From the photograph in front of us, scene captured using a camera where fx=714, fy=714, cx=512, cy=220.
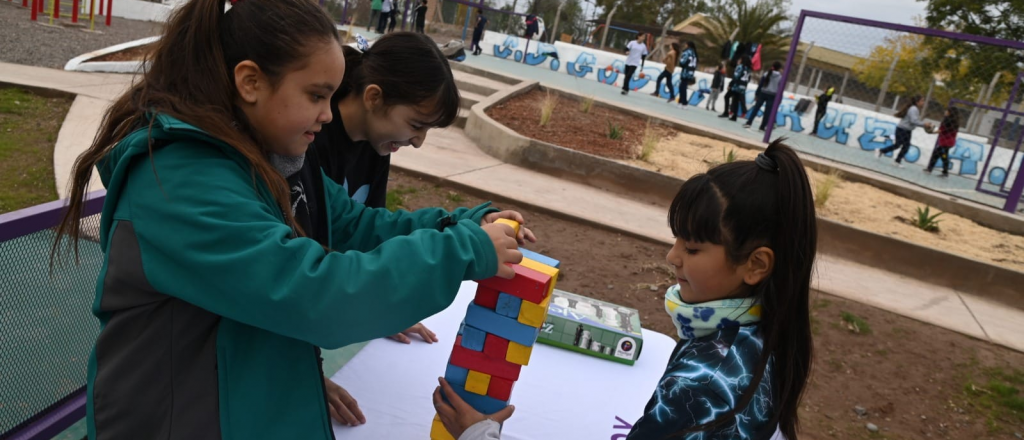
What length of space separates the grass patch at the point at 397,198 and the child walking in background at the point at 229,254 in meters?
4.31

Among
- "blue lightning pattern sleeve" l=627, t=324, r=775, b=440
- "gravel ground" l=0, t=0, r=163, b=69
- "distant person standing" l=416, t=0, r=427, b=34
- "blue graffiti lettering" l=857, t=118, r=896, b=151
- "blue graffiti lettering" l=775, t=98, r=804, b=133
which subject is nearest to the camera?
"blue lightning pattern sleeve" l=627, t=324, r=775, b=440

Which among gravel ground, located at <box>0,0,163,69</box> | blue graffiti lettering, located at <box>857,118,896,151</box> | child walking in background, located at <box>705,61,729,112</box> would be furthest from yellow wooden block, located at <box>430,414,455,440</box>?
child walking in background, located at <box>705,61,729,112</box>

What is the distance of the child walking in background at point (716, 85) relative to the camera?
58.9 feet

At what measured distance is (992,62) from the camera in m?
12.0

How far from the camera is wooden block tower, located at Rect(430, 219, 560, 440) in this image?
1659 millimetres

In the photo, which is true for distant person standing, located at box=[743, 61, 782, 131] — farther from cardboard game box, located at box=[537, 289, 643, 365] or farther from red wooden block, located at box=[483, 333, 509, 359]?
red wooden block, located at box=[483, 333, 509, 359]

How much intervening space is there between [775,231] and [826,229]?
643 cm

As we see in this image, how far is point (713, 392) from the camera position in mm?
1437

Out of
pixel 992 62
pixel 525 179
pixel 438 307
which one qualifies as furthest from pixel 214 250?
pixel 992 62

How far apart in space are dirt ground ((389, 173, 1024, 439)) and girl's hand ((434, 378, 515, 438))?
2.53 metres

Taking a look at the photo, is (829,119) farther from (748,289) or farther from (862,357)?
(748,289)

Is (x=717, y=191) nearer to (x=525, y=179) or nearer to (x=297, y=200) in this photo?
(x=297, y=200)

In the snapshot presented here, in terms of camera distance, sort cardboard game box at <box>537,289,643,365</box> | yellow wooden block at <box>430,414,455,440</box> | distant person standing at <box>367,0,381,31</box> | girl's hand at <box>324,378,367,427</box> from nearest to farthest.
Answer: yellow wooden block at <box>430,414,455,440</box> < girl's hand at <box>324,378,367,427</box> < cardboard game box at <box>537,289,643,365</box> < distant person standing at <box>367,0,381,31</box>

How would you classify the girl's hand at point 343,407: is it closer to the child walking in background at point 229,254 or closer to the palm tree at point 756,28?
the child walking in background at point 229,254
